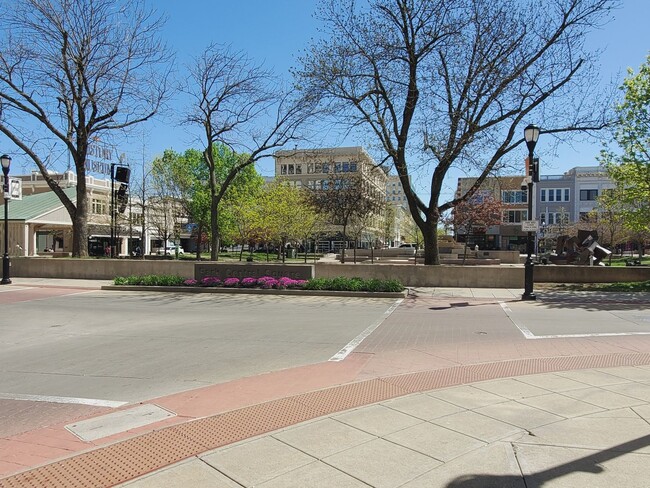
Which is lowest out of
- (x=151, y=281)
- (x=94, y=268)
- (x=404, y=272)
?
(x=151, y=281)

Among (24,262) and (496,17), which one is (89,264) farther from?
(496,17)

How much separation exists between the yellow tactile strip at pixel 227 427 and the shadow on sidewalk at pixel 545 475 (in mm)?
1844

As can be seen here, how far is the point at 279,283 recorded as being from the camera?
19562 mm

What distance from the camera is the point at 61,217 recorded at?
45344mm

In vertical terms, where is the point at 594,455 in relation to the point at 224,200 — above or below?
below

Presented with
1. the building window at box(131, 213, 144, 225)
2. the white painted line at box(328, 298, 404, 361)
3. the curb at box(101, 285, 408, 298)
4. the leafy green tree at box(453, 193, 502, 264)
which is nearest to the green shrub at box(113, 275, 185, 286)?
the curb at box(101, 285, 408, 298)

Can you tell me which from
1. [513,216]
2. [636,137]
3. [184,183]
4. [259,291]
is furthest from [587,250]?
[513,216]

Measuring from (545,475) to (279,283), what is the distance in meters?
16.2

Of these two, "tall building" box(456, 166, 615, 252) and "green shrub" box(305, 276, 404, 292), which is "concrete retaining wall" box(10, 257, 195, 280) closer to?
"green shrub" box(305, 276, 404, 292)

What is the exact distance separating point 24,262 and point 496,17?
25188 millimetres

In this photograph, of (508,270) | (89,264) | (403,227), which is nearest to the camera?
(508,270)

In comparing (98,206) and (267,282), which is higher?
(98,206)

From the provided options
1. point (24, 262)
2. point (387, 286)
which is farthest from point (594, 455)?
point (24, 262)

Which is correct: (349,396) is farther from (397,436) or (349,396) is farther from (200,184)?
(200,184)
